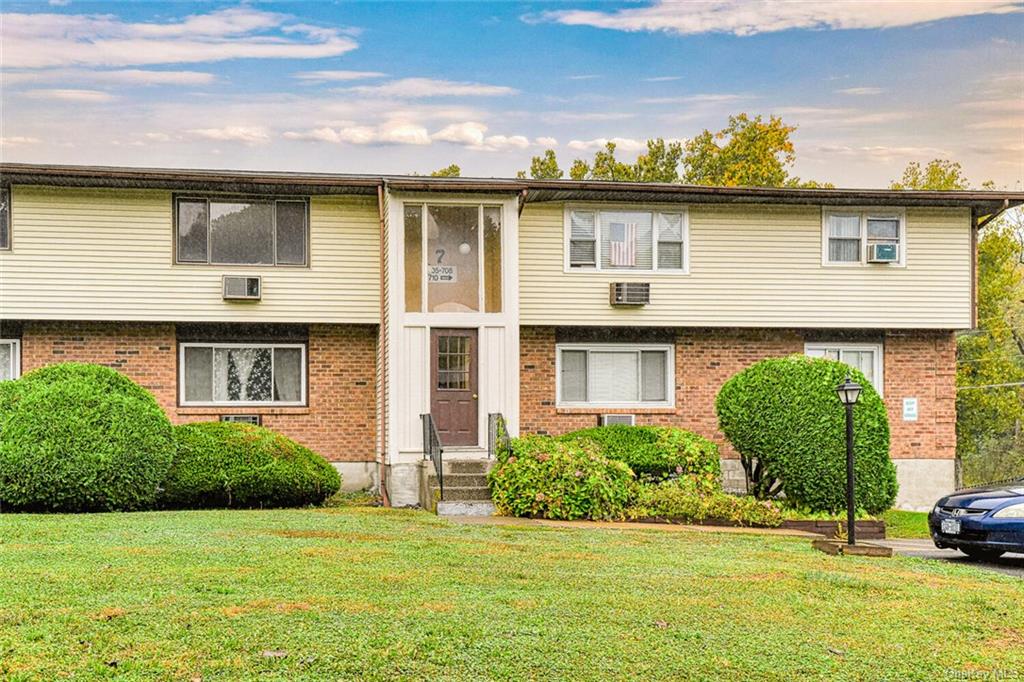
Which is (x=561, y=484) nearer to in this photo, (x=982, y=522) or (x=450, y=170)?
(x=982, y=522)

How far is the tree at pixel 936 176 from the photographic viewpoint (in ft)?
128

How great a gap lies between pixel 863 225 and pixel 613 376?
553 cm

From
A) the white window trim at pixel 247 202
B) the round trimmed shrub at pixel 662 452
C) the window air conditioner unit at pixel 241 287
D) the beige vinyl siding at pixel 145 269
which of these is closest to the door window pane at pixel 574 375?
the round trimmed shrub at pixel 662 452

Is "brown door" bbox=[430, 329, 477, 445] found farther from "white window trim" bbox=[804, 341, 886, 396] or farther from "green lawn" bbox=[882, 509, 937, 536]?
"white window trim" bbox=[804, 341, 886, 396]

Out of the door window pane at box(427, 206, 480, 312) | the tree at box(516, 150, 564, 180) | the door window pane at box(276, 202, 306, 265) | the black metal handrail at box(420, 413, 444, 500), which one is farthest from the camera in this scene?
the tree at box(516, 150, 564, 180)

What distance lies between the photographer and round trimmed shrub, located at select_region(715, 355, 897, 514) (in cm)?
1650

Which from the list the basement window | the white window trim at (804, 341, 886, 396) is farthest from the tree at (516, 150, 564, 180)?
the basement window

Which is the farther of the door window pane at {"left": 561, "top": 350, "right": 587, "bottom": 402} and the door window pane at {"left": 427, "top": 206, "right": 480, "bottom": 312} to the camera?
the door window pane at {"left": 561, "top": 350, "right": 587, "bottom": 402}

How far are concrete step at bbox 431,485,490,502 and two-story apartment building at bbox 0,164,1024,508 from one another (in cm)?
200

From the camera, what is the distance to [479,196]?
18734mm

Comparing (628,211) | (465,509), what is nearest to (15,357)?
(465,509)

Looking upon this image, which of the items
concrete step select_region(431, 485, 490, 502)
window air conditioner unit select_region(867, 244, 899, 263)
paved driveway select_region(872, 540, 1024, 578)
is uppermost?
window air conditioner unit select_region(867, 244, 899, 263)

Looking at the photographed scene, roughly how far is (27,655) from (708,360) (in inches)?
634

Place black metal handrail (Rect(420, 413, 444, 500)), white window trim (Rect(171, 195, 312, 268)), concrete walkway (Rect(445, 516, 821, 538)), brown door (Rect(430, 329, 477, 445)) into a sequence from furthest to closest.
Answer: white window trim (Rect(171, 195, 312, 268)), brown door (Rect(430, 329, 477, 445)), black metal handrail (Rect(420, 413, 444, 500)), concrete walkway (Rect(445, 516, 821, 538))
